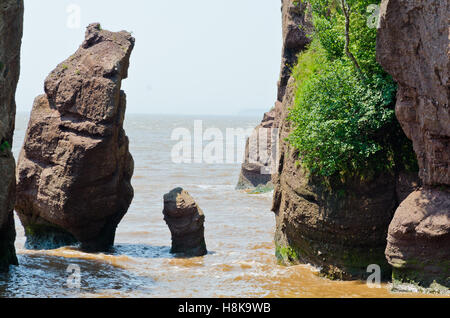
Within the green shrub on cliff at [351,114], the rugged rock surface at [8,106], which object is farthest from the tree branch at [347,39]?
the rugged rock surface at [8,106]

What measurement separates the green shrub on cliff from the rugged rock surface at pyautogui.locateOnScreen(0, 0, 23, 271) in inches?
233

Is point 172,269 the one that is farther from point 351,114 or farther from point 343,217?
point 351,114

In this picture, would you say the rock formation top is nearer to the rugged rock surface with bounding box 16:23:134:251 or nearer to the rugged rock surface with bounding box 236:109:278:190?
the rugged rock surface with bounding box 16:23:134:251

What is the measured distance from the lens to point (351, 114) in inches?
487

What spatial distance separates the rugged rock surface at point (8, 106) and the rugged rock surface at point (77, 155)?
9.98ft

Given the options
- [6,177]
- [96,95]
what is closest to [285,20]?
[96,95]

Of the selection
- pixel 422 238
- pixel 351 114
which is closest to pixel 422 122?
pixel 351 114

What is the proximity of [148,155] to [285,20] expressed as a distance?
38.1 metres

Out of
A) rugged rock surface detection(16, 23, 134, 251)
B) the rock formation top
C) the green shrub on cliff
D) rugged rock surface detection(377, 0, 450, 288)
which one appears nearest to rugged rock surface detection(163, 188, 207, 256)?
rugged rock surface detection(16, 23, 134, 251)

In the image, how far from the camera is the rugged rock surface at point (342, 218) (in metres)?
12.4

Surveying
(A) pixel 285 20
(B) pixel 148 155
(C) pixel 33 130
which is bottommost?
(B) pixel 148 155

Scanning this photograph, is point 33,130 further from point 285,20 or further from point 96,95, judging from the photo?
point 285,20

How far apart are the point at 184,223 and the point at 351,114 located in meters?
6.13

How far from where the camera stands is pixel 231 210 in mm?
25984
